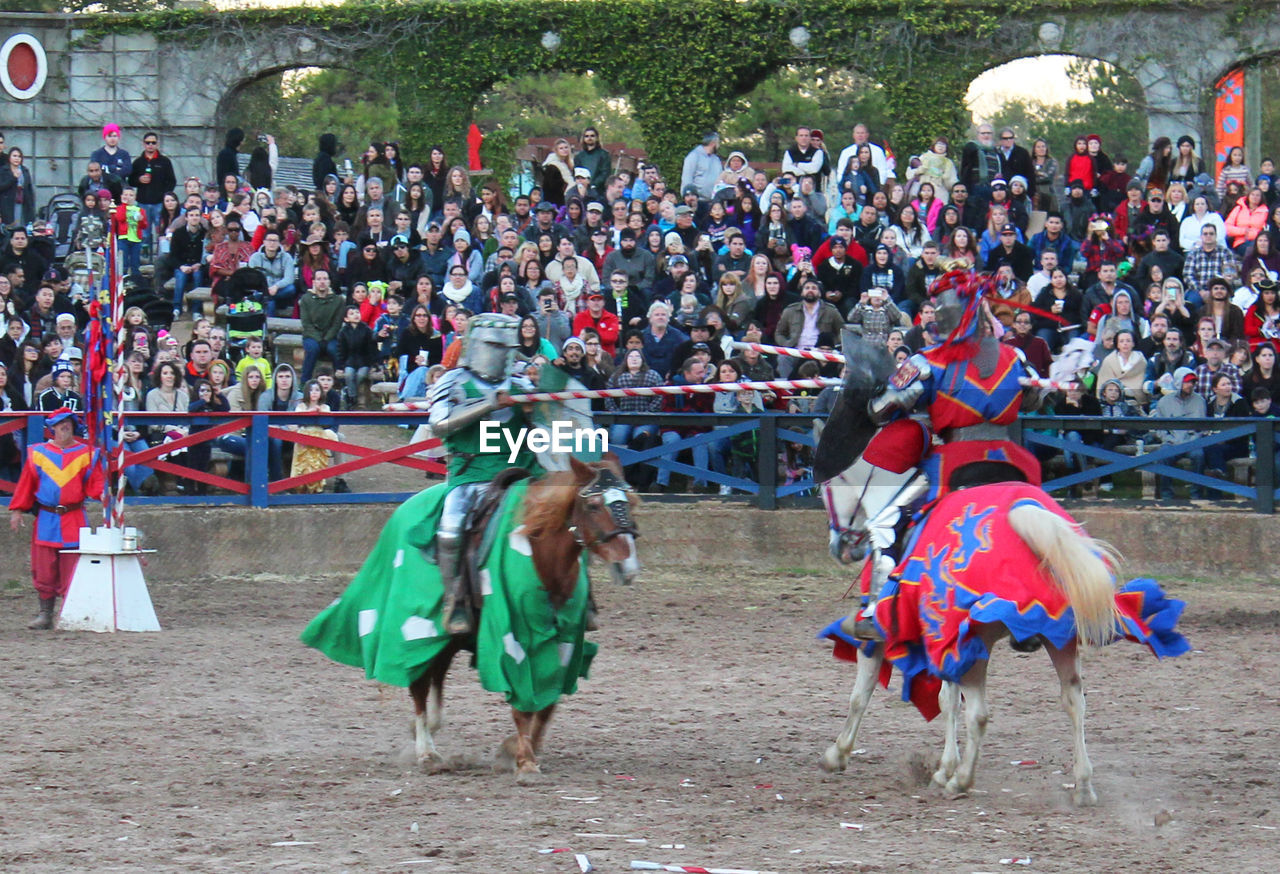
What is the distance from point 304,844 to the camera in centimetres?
628

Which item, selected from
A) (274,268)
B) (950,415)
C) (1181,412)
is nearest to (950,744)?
(950,415)

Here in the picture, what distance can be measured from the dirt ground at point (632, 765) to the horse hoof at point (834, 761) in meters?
0.08

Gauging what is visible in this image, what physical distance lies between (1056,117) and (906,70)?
131 ft

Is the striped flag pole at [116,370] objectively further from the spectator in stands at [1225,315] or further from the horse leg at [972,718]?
the spectator in stands at [1225,315]

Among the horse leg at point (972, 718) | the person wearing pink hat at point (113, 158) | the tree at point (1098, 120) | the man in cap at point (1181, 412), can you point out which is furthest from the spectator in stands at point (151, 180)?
the tree at point (1098, 120)

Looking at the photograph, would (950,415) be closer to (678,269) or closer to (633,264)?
(678,269)

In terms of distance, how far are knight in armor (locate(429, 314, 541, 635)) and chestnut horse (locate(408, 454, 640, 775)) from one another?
30 cm

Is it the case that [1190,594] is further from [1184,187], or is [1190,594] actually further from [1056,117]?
[1056,117]

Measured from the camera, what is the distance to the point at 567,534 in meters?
7.46

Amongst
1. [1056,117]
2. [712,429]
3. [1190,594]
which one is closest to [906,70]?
[712,429]

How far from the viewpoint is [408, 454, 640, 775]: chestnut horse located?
7.33 metres

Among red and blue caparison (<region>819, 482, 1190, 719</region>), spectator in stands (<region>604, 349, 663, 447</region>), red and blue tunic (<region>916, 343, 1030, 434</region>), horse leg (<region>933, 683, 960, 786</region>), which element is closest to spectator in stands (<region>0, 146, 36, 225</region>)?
spectator in stands (<region>604, 349, 663, 447</region>)

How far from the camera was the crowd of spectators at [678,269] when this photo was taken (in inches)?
583

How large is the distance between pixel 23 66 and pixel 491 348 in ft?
60.4
